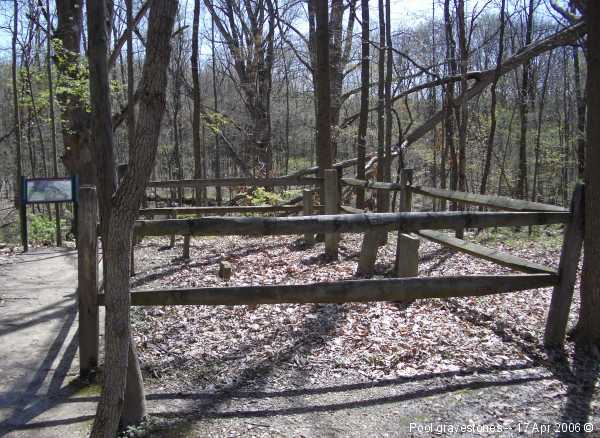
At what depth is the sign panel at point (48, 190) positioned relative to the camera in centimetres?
877

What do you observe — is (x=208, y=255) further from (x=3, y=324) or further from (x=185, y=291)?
(x=185, y=291)

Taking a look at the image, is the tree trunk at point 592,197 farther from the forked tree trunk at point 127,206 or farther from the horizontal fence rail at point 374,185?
the forked tree trunk at point 127,206

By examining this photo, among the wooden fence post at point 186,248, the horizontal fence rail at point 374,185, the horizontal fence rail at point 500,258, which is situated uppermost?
the horizontal fence rail at point 374,185

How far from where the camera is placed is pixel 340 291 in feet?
11.8

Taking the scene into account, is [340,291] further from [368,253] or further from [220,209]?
[220,209]

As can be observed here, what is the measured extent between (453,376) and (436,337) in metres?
0.69

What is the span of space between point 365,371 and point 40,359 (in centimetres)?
280

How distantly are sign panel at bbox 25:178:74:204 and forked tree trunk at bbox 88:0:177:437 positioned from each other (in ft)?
24.1

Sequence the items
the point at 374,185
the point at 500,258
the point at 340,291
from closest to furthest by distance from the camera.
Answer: the point at 340,291 → the point at 500,258 → the point at 374,185

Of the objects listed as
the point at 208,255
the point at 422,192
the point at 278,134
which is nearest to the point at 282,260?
the point at 208,255

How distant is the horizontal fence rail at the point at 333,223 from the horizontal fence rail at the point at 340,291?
0.41 m

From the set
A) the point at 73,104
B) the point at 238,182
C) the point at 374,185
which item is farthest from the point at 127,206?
the point at 73,104

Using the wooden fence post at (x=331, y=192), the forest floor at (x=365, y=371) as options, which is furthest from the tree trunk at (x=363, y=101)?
the forest floor at (x=365, y=371)

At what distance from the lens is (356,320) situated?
15.7 ft
